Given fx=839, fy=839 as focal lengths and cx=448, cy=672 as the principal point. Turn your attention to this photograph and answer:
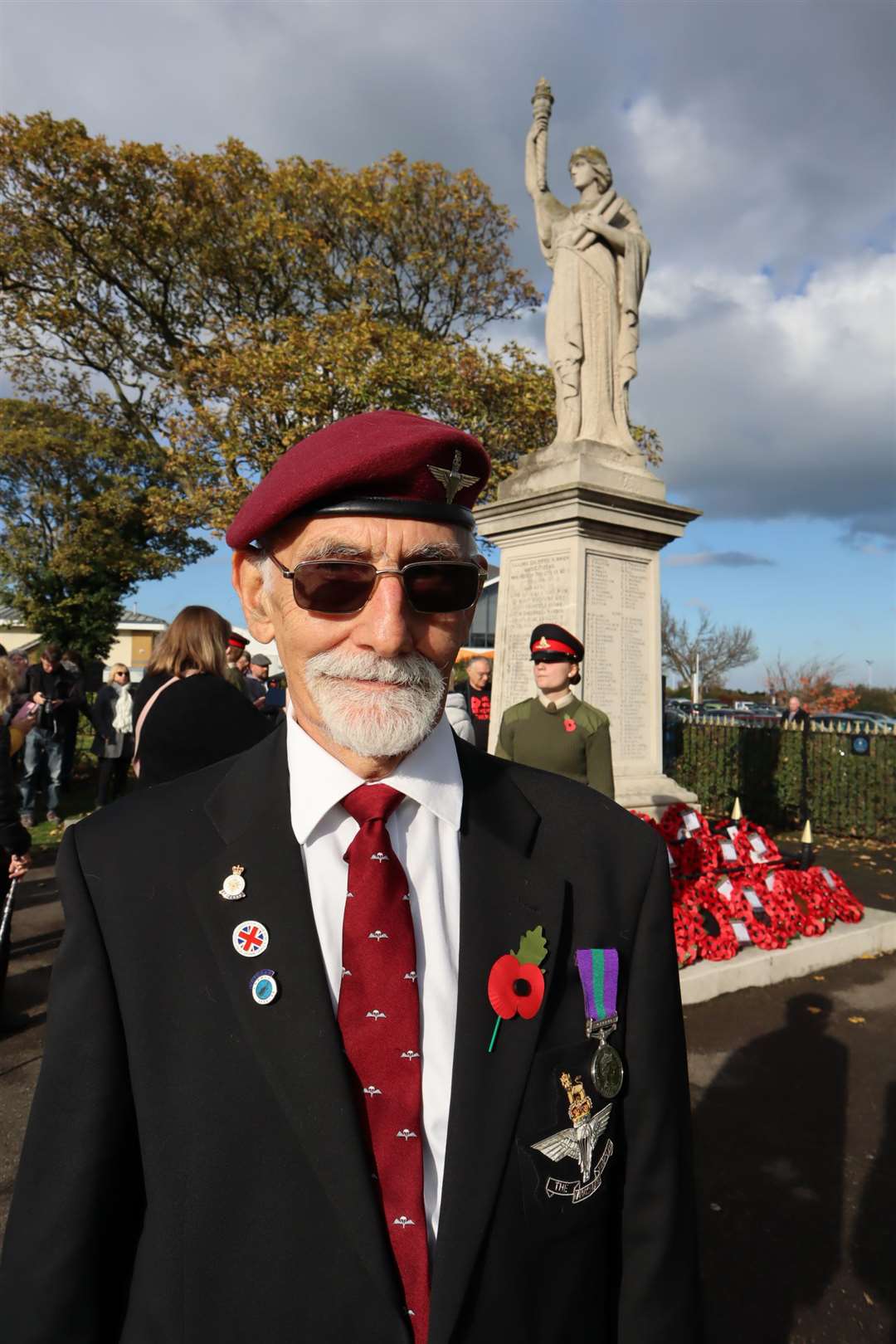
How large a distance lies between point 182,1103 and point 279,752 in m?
0.58

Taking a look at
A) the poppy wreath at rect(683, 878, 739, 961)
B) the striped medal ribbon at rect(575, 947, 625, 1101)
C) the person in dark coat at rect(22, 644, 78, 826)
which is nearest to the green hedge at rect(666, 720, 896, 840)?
the poppy wreath at rect(683, 878, 739, 961)

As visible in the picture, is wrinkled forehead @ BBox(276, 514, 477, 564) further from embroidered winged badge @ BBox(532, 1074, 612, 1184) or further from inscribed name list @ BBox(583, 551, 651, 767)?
inscribed name list @ BBox(583, 551, 651, 767)

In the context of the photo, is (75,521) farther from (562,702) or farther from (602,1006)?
(602,1006)

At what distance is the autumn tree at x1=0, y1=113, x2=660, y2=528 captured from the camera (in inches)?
603

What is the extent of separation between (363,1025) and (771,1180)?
299 cm

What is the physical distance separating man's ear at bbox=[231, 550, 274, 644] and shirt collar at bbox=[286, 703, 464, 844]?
9.4 inches

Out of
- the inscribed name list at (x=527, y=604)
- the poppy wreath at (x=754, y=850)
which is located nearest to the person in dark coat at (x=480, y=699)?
the inscribed name list at (x=527, y=604)

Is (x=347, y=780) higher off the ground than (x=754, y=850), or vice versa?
(x=347, y=780)

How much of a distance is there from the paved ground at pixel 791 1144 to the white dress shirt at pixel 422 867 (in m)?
2.09

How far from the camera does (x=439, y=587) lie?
1.43 m

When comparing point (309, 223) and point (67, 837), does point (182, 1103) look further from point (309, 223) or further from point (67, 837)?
point (309, 223)

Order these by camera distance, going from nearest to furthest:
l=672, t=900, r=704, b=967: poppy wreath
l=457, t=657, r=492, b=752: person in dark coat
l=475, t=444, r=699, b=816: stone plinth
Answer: l=672, t=900, r=704, b=967: poppy wreath
l=475, t=444, r=699, b=816: stone plinth
l=457, t=657, r=492, b=752: person in dark coat

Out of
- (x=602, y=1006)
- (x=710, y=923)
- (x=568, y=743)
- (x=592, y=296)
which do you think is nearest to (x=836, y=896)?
(x=710, y=923)

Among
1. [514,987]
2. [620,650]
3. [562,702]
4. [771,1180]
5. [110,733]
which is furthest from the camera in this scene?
[110,733]
